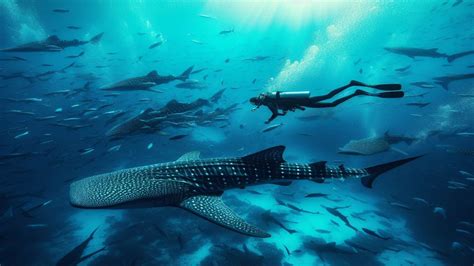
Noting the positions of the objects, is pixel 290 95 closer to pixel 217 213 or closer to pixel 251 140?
pixel 217 213

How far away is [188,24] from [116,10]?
18.2m

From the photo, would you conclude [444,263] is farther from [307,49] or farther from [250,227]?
[307,49]

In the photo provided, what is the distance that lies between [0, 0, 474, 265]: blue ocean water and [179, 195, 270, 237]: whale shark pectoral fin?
436cm

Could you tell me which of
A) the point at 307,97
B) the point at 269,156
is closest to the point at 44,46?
the point at 269,156

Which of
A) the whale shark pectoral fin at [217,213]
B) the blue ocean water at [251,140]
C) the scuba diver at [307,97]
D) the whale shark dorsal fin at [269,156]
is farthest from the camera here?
the blue ocean water at [251,140]

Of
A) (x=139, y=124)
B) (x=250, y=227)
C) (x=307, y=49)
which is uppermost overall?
(x=307, y=49)

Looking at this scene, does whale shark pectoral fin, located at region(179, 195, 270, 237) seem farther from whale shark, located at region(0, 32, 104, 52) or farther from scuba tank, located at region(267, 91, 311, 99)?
whale shark, located at region(0, 32, 104, 52)

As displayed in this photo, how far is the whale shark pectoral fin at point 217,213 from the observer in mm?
3496

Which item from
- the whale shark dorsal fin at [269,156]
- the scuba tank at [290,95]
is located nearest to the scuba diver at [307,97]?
the scuba tank at [290,95]

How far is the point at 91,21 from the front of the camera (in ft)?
149

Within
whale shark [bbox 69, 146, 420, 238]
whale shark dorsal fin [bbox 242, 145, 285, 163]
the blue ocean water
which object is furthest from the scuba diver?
the blue ocean water

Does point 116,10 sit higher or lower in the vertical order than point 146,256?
higher

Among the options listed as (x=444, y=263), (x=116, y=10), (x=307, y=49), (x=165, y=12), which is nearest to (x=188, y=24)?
(x=165, y=12)

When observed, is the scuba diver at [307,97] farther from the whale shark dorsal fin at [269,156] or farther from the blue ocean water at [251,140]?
the blue ocean water at [251,140]
